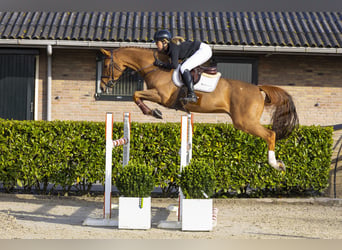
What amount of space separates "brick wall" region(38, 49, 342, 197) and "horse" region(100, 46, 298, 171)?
6065 millimetres

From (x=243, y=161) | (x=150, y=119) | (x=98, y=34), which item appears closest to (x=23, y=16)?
(x=98, y=34)

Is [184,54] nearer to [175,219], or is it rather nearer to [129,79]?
[175,219]

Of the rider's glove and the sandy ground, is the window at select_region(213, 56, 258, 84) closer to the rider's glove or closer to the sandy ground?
the sandy ground

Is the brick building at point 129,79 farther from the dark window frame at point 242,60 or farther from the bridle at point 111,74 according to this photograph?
the bridle at point 111,74

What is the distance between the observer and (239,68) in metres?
13.7

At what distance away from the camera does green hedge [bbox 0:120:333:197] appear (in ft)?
33.8

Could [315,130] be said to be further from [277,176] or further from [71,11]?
[71,11]

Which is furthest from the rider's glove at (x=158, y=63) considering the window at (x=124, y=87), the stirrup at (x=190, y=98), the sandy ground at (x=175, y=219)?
the window at (x=124, y=87)

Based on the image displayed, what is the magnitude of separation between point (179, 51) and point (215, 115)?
6.65 meters

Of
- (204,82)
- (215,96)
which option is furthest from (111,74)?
(215,96)

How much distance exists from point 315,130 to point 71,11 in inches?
295

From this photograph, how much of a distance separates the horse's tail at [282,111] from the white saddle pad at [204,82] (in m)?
0.76

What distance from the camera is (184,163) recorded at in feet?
26.2

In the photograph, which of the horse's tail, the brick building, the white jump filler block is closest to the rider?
the horse's tail
